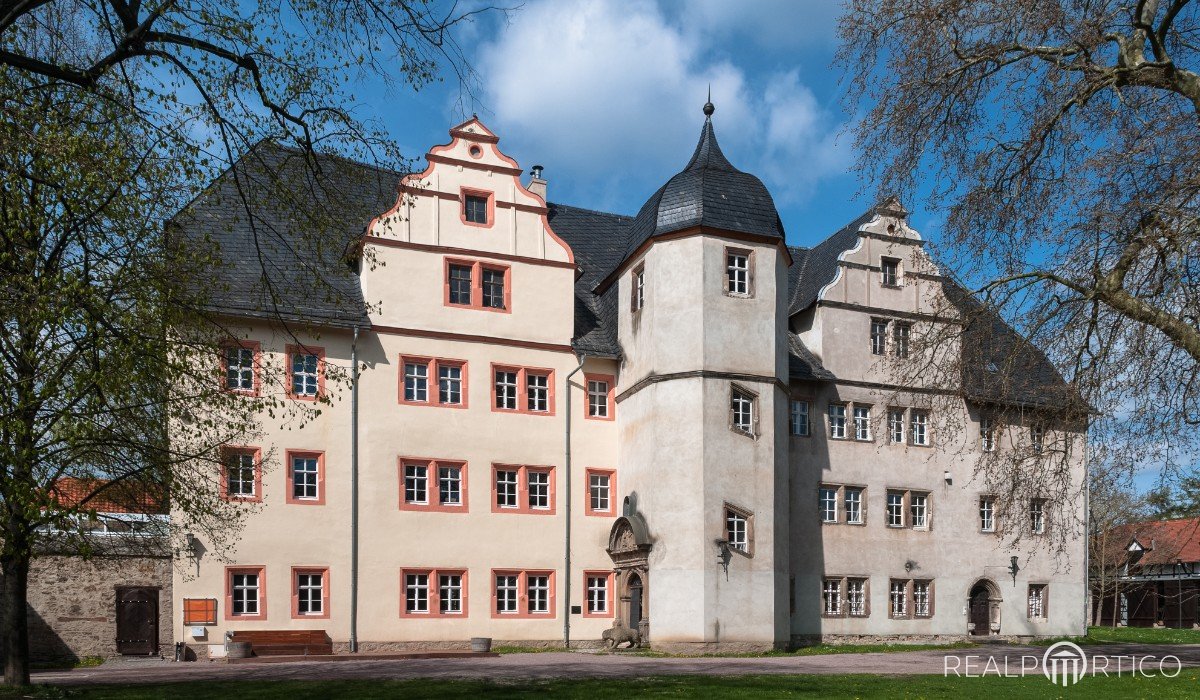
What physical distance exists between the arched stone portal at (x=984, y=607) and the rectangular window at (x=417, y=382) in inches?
614

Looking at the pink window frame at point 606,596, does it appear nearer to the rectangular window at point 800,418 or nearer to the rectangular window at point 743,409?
the rectangular window at point 743,409

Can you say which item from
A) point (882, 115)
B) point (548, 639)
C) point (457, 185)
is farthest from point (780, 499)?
point (882, 115)

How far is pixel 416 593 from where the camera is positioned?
76.7 ft

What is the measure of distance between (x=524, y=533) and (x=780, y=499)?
235 inches

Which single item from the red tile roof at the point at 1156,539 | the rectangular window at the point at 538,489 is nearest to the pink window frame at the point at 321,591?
the rectangular window at the point at 538,489

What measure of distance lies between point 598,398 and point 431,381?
14.1 feet

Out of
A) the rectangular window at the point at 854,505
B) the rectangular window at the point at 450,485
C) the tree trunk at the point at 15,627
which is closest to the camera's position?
the tree trunk at the point at 15,627

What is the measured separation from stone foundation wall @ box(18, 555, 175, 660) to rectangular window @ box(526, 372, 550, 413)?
28.5 feet

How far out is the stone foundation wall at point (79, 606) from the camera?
809 inches

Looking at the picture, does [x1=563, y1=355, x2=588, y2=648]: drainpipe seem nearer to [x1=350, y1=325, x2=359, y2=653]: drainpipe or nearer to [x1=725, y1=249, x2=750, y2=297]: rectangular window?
[x1=725, y1=249, x2=750, y2=297]: rectangular window

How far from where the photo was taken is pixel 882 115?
1125 cm

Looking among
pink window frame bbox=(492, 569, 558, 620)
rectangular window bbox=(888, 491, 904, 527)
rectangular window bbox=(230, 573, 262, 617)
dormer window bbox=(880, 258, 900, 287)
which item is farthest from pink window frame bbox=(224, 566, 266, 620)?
dormer window bbox=(880, 258, 900, 287)

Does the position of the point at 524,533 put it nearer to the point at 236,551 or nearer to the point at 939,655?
the point at 236,551

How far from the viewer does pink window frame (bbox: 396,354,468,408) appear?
23875 millimetres
